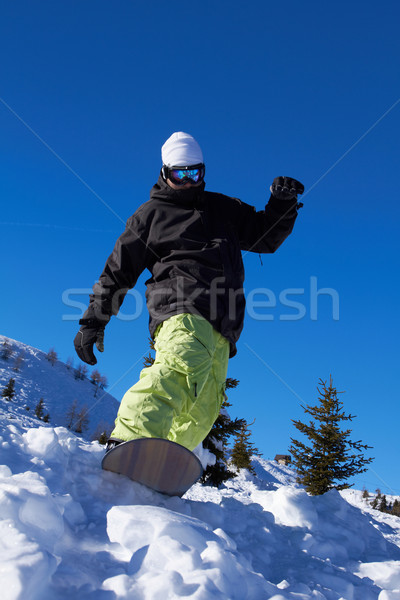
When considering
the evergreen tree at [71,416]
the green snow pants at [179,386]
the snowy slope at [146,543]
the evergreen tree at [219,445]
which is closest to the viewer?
the snowy slope at [146,543]

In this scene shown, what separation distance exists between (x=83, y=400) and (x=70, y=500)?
106691 millimetres

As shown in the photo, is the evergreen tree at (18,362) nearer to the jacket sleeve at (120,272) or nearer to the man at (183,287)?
the jacket sleeve at (120,272)

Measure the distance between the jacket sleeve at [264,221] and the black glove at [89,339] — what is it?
1608 millimetres

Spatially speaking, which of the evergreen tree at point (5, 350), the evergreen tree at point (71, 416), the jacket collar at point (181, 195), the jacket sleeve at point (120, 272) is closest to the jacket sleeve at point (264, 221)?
the jacket collar at point (181, 195)

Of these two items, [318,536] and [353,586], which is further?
[318,536]

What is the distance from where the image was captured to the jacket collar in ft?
13.0

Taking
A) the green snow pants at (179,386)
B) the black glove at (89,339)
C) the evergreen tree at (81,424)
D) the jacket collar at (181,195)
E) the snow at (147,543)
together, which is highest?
the evergreen tree at (81,424)

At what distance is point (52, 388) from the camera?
100938 mm

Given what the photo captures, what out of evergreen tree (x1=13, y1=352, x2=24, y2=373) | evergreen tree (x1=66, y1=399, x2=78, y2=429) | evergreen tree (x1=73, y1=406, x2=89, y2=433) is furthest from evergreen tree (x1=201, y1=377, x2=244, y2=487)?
evergreen tree (x1=13, y1=352, x2=24, y2=373)

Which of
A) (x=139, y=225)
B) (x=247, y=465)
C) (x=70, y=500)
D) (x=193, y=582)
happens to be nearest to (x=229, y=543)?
(x=193, y=582)

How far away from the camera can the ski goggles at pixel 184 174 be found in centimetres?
397

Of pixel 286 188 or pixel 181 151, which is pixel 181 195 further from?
pixel 286 188

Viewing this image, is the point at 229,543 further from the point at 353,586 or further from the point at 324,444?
the point at 324,444

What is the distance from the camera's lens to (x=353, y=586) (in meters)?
2.09
